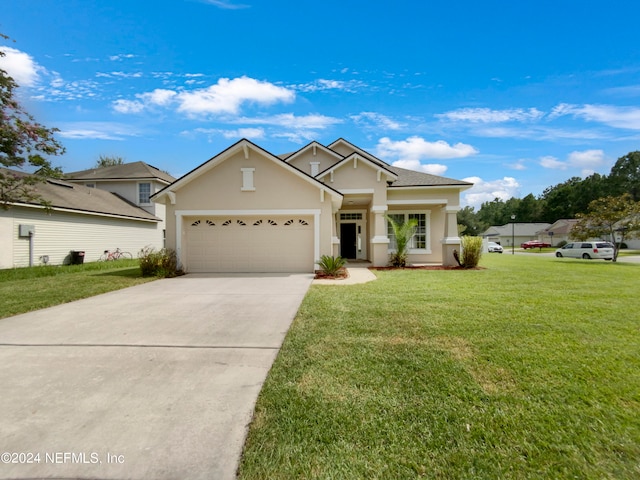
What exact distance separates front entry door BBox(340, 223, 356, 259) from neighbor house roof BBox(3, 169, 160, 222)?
1392cm

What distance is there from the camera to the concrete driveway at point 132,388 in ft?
7.79

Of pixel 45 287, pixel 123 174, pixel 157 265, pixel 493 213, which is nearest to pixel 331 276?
pixel 157 265

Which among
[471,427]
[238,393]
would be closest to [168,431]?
[238,393]

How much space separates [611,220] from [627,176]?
56249mm

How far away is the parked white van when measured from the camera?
24.0m

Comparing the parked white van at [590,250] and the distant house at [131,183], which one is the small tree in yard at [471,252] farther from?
the distant house at [131,183]

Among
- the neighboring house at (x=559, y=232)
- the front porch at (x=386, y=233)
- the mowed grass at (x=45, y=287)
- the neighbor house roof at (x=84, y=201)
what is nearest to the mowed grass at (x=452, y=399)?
the mowed grass at (x=45, y=287)

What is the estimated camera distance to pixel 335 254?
14.3 meters

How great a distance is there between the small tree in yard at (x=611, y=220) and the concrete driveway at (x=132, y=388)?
2283 cm

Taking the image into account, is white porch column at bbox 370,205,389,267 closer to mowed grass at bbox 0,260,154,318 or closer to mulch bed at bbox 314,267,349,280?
mulch bed at bbox 314,267,349,280

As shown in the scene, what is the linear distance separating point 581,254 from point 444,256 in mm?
17754

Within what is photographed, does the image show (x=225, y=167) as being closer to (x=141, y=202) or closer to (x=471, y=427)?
(x=471, y=427)

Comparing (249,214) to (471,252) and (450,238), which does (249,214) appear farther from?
(471,252)

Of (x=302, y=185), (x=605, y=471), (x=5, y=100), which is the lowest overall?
(x=605, y=471)
